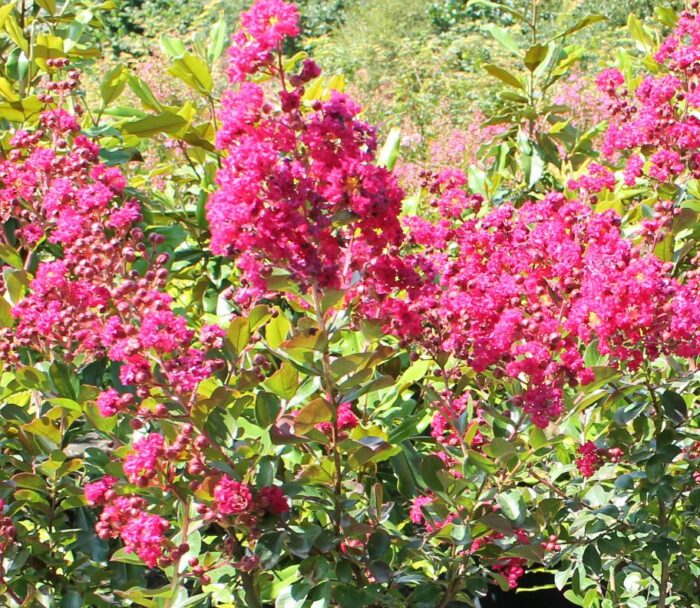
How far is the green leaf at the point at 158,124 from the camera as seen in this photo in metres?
2.48

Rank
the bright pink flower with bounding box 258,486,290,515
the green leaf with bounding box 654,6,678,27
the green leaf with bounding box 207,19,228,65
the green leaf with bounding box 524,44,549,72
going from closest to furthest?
1. the bright pink flower with bounding box 258,486,290,515
2. the green leaf with bounding box 207,19,228,65
3. the green leaf with bounding box 524,44,549,72
4. the green leaf with bounding box 654,6,678,27

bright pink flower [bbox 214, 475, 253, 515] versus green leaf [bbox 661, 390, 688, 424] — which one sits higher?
bright pink flower [bbox 214, 475, 253, 515]

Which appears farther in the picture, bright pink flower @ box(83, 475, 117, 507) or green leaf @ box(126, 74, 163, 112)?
green leaf @ box(126, 74, 163, 112)

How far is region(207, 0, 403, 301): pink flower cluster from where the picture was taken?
5.33ft

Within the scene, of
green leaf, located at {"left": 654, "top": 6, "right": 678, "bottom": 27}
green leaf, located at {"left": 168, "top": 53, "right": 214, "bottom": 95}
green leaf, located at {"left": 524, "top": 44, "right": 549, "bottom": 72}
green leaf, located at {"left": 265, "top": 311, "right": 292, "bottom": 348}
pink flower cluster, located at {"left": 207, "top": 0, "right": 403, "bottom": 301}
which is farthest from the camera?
green leaf, located at {"left": 654, "top": 6, "right": 678, "bottom": 27}

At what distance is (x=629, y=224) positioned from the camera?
2922mm

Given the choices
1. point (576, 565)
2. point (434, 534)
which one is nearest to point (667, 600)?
point (576, 565)

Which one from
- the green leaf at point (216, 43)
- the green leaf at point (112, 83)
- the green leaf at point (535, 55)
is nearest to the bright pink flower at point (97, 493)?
the green leaf at point (112, 83)

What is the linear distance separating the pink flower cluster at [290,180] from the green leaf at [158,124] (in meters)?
0.78

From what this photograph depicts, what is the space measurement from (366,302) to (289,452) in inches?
18.1

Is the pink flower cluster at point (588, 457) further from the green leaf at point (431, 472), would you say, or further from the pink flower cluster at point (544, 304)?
the green leaf at point (431, 472)

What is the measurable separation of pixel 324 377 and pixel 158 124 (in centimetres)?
101

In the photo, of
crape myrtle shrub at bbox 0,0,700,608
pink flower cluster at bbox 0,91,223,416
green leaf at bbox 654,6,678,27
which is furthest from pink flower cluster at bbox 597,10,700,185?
pink flower cluster at bbox 0,91,223,416

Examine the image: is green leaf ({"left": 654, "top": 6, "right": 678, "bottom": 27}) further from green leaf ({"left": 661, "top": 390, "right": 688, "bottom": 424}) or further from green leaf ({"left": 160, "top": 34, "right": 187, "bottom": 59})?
green leaf ({"left": 661, "top": 390, "right": 688, "bottom": 424})
